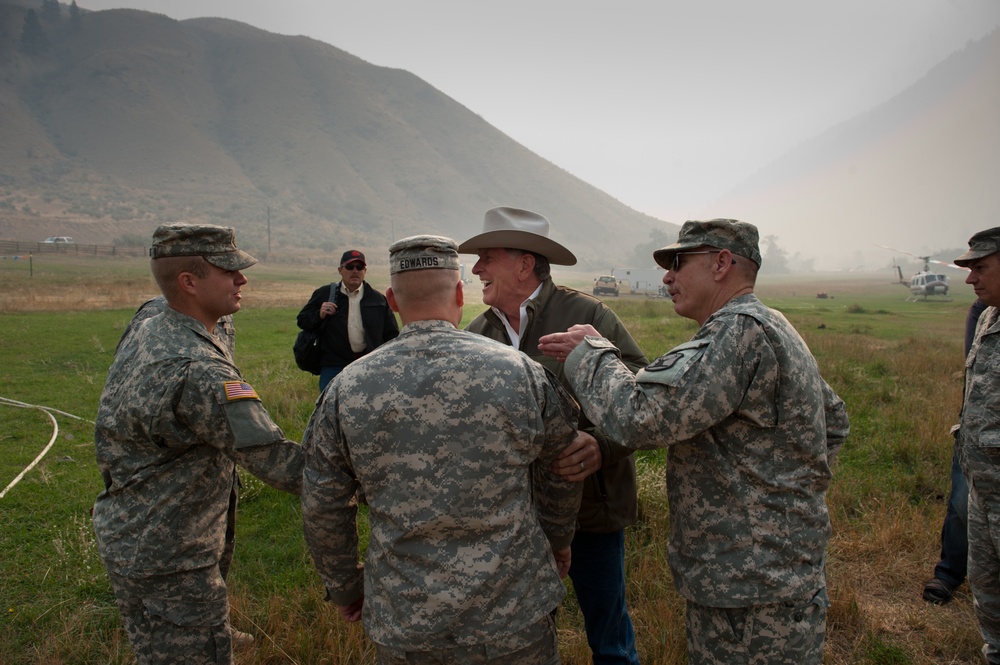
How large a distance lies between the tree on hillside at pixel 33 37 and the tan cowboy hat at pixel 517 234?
21872 cm

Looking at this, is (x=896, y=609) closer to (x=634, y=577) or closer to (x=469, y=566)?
(x=634, y=577)

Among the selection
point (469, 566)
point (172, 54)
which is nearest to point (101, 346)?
point (469, 566)

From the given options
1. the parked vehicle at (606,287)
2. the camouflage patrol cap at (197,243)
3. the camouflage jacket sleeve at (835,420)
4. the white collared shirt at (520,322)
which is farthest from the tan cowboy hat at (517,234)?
the parked vehicle at (606,287)

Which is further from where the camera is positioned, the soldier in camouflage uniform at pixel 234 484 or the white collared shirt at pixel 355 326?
the white collared shirt at pixel 355 326

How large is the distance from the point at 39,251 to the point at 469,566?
7515 cm

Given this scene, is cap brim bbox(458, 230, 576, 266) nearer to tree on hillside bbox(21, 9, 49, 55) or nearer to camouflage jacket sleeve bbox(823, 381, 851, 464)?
camouflage jacket sleeve bbox(823, 381, 851, 464)

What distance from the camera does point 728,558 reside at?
2.22 m

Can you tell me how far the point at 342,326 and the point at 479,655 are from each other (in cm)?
491

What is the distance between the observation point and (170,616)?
2520 mm

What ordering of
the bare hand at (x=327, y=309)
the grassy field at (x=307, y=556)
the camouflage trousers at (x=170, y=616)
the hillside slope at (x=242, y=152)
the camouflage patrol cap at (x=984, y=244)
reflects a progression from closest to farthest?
the camouflage trousers at (x=170, y=616) → the camouflage patrol cap at (x=984, y=244) → the grassy field at (x=307, y=556) → the bare hand at (x=327, y=309) → the hillside slope at (x=242, y=152)

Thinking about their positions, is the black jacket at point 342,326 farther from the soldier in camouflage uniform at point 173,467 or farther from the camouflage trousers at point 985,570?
the camouflage trousers at point 985,570

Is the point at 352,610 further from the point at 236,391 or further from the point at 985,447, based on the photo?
the point at 985,447

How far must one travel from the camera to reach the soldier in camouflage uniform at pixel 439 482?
1.98 meters

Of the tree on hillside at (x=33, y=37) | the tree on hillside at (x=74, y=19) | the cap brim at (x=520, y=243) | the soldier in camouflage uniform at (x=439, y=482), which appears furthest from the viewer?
the tree on hillside at (x=74, y=19)
